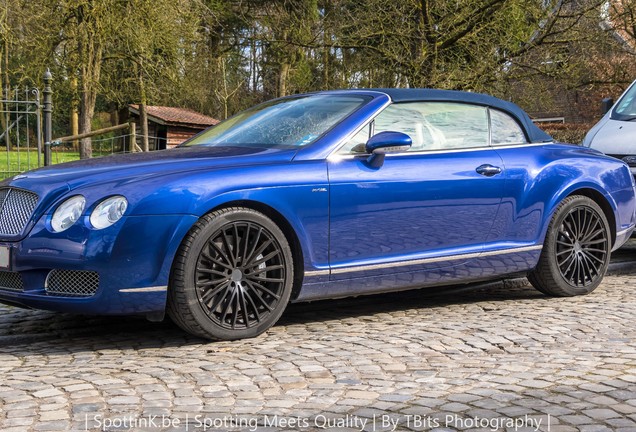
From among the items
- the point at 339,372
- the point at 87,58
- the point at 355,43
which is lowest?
the point at 339,372

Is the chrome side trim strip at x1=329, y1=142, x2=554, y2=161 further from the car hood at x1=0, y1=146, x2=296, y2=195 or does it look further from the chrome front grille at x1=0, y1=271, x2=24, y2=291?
the chrome front grille at x1=0, y1=271, x2=24, y2=291

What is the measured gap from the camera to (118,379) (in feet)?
14.7

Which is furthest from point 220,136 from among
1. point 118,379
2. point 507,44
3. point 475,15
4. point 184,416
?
point 507,44

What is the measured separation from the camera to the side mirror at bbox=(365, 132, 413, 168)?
595 centimetres

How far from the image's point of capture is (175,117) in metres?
51.3

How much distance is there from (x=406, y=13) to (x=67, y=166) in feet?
42.8

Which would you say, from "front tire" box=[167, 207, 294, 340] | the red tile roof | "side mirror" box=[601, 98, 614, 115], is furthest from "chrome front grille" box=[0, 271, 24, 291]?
the red tile roof

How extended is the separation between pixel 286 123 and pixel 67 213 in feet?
5.86

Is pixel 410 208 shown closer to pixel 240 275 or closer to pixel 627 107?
pixel 240 275

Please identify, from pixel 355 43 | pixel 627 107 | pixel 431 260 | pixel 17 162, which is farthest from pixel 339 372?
pixel 17 162

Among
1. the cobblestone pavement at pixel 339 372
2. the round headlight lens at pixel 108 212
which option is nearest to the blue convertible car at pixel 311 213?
the round headlight lens at pixel 108 212

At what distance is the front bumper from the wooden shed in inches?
1777

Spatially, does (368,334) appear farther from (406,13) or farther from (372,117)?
(406,13)

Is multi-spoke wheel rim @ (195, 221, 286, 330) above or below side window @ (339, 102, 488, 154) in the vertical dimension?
below
